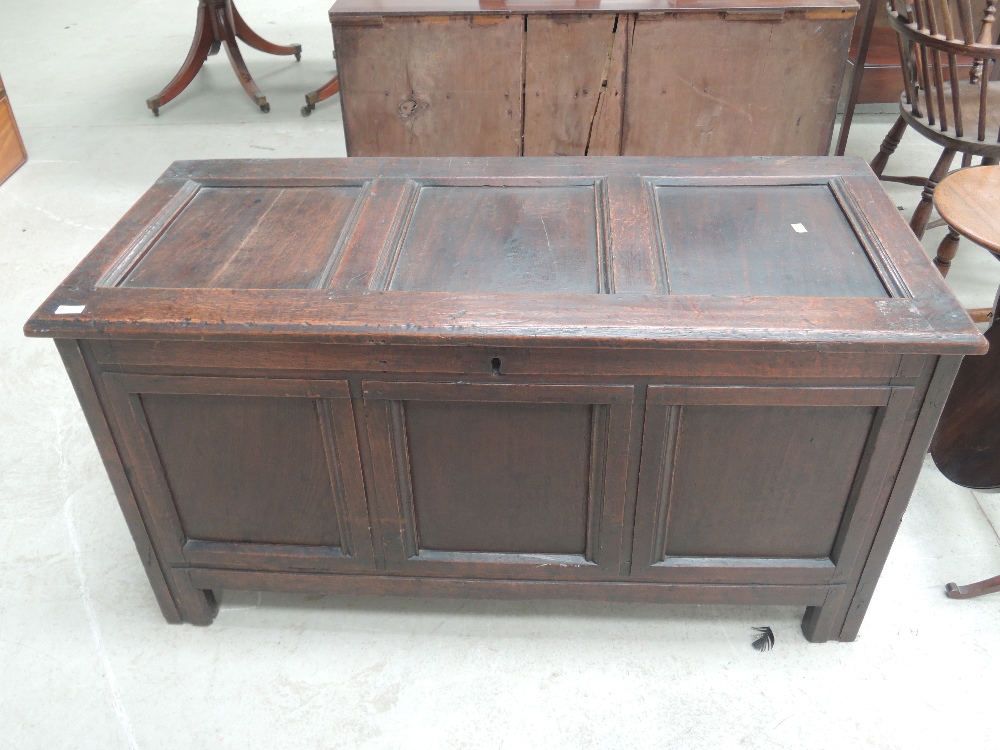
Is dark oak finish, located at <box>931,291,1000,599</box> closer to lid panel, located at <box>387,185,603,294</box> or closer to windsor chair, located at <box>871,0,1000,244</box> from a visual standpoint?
windsor chair, located at <box>871,0,1000,244</box>

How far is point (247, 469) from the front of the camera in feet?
5.27

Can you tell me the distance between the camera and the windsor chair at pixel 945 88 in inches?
95.0

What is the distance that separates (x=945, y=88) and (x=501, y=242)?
2121 mm

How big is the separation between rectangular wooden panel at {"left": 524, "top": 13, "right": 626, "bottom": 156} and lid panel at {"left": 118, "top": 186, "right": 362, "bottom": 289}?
114 cm

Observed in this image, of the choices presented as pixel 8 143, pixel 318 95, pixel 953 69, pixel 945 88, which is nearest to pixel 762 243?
pixel 953 69

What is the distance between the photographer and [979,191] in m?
1.86

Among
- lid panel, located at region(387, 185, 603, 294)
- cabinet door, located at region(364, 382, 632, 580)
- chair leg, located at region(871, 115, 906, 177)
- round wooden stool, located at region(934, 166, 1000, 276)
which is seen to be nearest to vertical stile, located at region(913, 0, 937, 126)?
chair leg, located at region(871, 115, 906, 177)

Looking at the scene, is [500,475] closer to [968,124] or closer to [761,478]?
[761,478]

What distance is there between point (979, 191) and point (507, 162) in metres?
1.04

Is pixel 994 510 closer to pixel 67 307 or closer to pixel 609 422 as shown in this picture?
pixel 609 422

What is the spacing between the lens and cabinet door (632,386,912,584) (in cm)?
145

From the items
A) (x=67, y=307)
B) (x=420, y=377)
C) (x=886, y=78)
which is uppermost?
(x=67, y=307)

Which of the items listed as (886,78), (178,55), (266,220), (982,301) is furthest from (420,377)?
(178,55)

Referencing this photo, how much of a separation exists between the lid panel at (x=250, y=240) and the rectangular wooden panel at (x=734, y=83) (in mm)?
1306
